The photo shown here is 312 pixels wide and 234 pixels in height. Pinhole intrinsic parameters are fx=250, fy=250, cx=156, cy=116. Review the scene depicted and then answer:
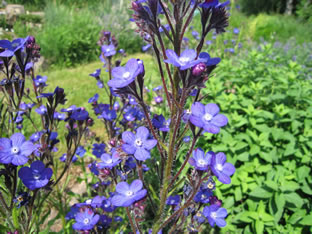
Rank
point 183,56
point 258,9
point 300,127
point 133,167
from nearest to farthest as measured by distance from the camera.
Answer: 1. point 183,56
2. point 133,167
3. point 300,127
4. point 258,9

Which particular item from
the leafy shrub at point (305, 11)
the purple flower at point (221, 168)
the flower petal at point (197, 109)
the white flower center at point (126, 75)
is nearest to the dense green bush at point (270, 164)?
the purple flower at point (221, 168)

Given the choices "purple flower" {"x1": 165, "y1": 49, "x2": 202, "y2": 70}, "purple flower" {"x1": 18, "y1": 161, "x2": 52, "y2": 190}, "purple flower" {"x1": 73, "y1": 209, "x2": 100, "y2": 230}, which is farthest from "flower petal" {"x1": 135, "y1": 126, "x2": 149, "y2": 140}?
"purple flower" {"x1": 73, "y1": 209, "x2": 100, "y2": 230}

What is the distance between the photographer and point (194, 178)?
113 cm

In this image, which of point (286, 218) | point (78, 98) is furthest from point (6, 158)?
point (78, 98)

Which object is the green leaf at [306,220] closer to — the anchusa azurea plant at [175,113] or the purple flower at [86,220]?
the anchusa azurea plant at [175,113]

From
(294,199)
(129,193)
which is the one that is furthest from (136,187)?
(294,199)

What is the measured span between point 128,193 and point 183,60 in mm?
610

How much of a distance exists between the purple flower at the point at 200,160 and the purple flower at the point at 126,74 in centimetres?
43

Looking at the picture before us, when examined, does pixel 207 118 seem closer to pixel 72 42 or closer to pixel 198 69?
pixel 198 69

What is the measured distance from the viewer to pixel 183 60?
0.98 metres

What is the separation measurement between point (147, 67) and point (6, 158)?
5810mm

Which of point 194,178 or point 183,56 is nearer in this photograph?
point 183,56

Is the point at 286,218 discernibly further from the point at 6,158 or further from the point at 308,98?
the point at 6,158

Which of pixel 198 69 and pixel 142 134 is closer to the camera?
pixel 198 69
